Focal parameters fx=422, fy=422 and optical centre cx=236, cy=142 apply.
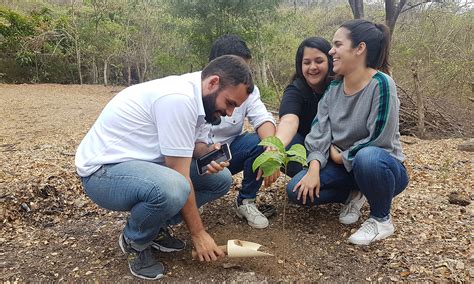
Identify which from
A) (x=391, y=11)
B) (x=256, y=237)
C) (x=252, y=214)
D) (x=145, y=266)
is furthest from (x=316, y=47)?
(x=391, y=11)

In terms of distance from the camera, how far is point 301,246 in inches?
83.4

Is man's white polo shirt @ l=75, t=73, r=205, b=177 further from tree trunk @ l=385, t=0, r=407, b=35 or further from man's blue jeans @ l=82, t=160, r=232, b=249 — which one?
tree trunk @ l=385, t=0, r=407, b=35

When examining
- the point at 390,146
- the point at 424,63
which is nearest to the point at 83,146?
the point at 390,146

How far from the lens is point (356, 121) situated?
7.10 ft

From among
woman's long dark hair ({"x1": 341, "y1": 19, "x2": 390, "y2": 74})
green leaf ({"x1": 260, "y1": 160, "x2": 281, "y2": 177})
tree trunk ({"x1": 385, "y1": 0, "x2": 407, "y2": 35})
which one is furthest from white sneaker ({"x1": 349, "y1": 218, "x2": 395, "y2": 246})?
tree trunk ({"x1": 385, "y1": 0, "x2": 407, "y2": 35})

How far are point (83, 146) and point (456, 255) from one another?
1.78 meters

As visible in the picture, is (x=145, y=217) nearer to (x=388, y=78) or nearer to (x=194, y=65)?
(x=388, y=78)

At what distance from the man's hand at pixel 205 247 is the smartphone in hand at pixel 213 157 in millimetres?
349

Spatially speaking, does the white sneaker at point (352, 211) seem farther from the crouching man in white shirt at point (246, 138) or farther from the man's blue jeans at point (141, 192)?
the man's blue jeans at point (141, 192)

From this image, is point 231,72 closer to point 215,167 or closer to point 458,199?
point 215,167

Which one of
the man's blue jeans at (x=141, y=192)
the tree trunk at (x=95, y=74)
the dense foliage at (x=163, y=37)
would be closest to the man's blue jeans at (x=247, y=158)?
the man's blue jeans at (x=141, y=192)

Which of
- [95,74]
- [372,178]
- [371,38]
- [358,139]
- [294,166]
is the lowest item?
[95,74]

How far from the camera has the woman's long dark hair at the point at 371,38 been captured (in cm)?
211

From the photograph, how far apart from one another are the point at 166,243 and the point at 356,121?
44.7 inches
